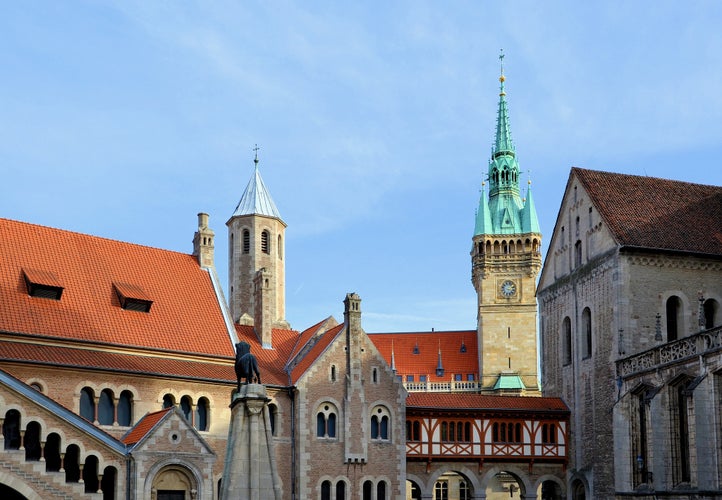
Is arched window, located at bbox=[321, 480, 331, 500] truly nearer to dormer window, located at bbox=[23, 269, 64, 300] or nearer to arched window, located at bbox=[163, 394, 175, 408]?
arched window, located at bbox=[163, 394, 175, 408]

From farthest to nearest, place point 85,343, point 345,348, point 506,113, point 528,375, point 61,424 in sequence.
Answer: point 506,113, point 528,375, point 345,348, point 85,343, point 61,424

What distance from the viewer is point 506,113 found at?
102688 millimetres

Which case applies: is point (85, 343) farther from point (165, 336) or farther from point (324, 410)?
point (324, 410)

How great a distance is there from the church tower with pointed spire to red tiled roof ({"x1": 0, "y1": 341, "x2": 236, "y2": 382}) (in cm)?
1962

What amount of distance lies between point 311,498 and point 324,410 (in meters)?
4.17

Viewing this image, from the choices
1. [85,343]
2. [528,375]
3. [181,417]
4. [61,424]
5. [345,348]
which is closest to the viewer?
[61,424]

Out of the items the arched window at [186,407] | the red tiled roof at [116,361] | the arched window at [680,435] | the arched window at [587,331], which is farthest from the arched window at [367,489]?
the arched window at [680,435]

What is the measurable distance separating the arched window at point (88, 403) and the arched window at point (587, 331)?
2396 centimetres

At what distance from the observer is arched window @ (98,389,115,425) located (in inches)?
1593

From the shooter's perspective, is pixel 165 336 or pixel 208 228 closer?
pixel 165 336

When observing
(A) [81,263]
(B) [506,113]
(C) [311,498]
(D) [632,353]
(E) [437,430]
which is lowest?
(C) [311,498]

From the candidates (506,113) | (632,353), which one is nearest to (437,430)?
(632,353)

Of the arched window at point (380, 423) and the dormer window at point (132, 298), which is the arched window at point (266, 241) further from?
the arched window at point (380, 423)

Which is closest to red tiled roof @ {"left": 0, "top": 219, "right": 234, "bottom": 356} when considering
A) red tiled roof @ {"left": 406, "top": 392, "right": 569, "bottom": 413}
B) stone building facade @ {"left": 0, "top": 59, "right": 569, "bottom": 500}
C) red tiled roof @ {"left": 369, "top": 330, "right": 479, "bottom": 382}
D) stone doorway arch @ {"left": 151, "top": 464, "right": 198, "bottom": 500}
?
stone building facade @ {"left": 0, "top": 59, "right": 569, "bottom": 500}
